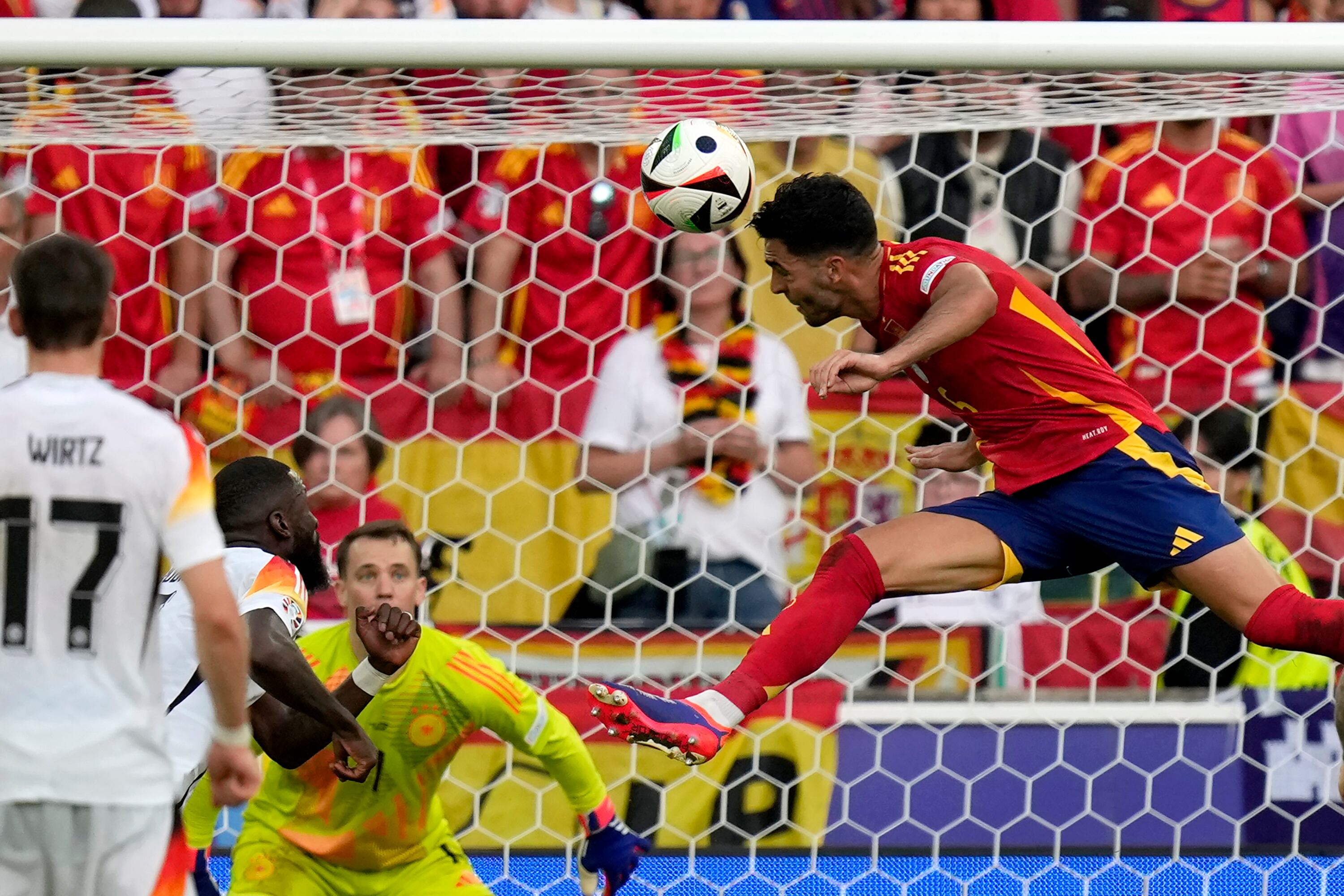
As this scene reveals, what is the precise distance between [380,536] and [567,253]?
1606mm

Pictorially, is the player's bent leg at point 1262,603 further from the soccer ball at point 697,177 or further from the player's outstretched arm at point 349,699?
the player's outstretched arm at point 349,699

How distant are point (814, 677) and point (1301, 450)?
64.1 inches

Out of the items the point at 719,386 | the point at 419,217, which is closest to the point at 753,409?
the point at 719,386

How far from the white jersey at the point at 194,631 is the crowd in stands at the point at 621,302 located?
4.78ft

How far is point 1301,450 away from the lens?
5.02 metres

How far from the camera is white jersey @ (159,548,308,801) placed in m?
3.16

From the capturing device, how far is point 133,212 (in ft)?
16.6

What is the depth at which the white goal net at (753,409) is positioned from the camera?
470 cm

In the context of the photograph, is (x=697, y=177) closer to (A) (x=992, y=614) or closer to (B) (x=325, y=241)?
(B) (x=325, y=241)

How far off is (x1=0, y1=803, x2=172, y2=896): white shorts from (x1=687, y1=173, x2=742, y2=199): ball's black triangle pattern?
178 centimetres

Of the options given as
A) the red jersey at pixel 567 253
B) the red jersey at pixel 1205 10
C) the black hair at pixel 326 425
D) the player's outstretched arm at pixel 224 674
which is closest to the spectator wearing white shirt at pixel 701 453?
the red jersey at pixel 567 253

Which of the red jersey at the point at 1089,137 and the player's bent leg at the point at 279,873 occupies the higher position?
the red jersey at the point at 1089,137

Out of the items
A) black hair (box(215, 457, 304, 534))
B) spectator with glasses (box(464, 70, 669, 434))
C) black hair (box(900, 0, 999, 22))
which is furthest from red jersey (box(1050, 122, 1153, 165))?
black hair (box(215, 457, 304, 534))

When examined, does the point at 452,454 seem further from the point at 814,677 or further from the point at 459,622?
the point at 814,677
